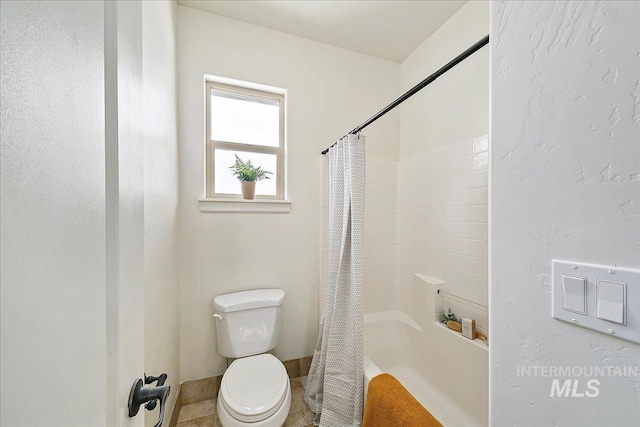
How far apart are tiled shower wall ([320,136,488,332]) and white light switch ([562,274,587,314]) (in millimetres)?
1108

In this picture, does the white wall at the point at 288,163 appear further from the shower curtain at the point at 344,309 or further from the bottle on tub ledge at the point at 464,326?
the bottle on tub ledge at the point at 464,326

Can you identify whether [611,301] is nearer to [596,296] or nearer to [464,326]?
[596,296]

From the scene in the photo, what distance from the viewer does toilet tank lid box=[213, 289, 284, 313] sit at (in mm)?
1478

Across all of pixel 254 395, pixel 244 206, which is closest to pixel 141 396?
pixel 254 395

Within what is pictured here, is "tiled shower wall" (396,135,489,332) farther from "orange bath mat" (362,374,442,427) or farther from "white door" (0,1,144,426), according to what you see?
"white door" (0,1,144,426)

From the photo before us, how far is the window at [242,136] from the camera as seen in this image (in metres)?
1.75

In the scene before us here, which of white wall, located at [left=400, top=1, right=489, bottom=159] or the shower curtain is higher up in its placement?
white wall, located at [left=400, top=1, right=489, bottom=159]

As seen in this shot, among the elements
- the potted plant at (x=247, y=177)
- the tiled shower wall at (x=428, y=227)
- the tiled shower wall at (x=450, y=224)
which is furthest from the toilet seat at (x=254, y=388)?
the tiled shower wall at (x=450, y=224)

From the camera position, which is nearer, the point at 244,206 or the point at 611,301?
the point at 611,301

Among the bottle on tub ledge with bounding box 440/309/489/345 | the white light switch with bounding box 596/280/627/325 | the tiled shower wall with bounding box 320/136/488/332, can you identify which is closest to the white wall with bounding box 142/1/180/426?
the tiled shower wall with bounding box 320/136/488/332

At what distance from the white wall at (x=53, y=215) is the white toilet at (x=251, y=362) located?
3.17ft

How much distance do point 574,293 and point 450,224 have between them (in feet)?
4.20

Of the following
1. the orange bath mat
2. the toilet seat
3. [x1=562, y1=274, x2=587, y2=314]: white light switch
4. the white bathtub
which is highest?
[x1=562, y1=274, x2=587, y2=314]: white light switch

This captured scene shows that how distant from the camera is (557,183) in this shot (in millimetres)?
429
